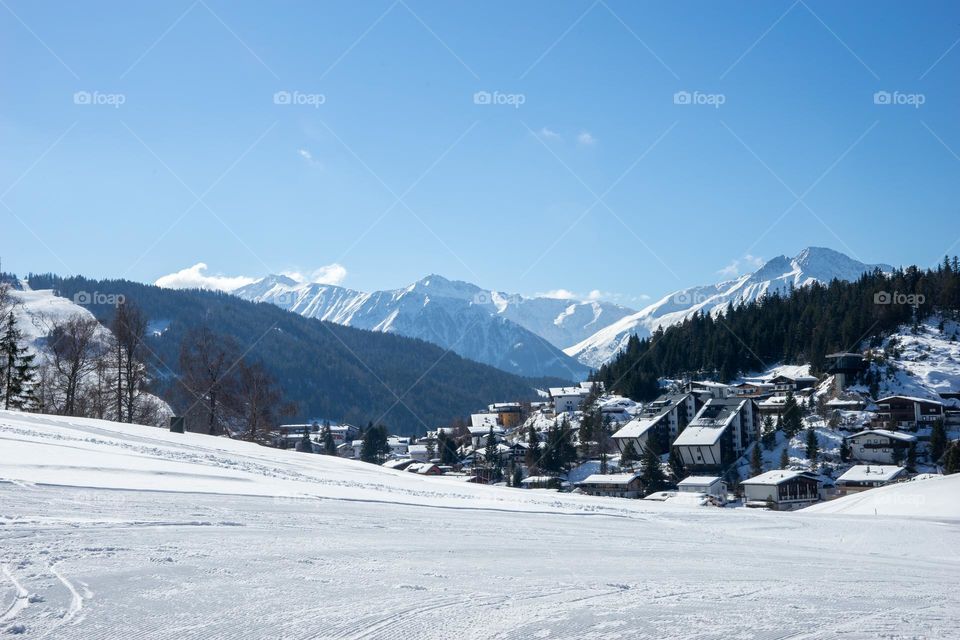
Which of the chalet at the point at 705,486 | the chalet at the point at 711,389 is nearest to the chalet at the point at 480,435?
the chalet at the point at 711,389

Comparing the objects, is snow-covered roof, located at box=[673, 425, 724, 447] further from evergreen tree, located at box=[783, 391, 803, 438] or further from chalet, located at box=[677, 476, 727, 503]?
chalet, located at box=[677, 476, 727, 503]

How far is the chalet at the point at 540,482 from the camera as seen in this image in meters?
66.3

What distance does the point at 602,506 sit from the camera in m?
20.5

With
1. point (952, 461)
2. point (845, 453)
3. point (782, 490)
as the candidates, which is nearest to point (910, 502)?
point (782, 490)

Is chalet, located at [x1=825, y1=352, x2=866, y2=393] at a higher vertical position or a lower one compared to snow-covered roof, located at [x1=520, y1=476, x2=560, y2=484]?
higher

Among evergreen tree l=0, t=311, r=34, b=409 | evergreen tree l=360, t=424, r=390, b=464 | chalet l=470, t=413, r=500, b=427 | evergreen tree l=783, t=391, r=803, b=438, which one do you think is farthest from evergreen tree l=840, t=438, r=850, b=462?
chalet l=470, t=413, r=500, b=427

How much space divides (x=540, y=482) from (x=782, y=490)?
2126cm

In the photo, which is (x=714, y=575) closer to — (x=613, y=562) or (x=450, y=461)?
(x=613, y=562)

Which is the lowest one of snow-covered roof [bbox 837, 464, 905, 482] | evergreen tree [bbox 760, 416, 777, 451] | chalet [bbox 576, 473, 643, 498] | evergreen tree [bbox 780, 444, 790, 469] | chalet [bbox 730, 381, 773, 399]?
chalet [bbox 576, 473, 643, 498]

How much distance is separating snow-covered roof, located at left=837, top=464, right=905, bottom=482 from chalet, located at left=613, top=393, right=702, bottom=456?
22161mm

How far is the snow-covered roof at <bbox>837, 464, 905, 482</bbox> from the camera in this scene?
5676 cm

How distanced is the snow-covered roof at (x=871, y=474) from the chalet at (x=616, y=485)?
1574 centimetres

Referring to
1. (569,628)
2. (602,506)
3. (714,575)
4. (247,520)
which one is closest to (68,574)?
(247,520)

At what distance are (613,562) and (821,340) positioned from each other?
347 ft
